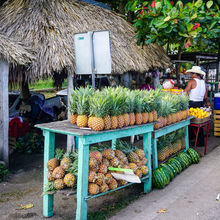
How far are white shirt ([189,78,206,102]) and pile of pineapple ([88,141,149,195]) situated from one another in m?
3.72

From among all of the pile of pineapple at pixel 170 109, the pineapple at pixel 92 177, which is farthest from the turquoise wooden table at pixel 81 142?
the pile of pineapple at pixel 170 109

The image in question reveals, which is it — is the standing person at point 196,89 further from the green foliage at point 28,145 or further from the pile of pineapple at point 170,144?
the green foliage at point 28,145

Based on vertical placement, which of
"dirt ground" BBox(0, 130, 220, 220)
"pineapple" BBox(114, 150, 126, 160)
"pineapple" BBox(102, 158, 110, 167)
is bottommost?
"dirt ground" BBox(0, 130, 220, 220)

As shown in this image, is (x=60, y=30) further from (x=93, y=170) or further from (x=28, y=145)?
(x=93, y=170)

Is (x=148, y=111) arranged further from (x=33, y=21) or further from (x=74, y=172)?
(x=33, y=21)

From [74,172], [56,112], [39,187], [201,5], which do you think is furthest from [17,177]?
[201,5]

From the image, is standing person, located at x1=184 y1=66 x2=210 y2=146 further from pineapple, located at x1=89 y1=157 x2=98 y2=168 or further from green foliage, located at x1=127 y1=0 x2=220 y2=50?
pineapple, located at x1=89 y1=157 x2=98 y2=168

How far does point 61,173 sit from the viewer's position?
3711mm

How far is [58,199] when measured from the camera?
461 centimetres

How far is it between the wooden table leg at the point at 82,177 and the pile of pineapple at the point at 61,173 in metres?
0.21

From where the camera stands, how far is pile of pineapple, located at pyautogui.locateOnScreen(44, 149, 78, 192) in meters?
3.65

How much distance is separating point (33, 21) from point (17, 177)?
3630mm

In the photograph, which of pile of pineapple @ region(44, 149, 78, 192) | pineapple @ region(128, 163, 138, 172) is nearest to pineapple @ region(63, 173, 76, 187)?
pile of pineapple @ region(44, 149, 78, 192)

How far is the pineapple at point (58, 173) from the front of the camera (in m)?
3.69
